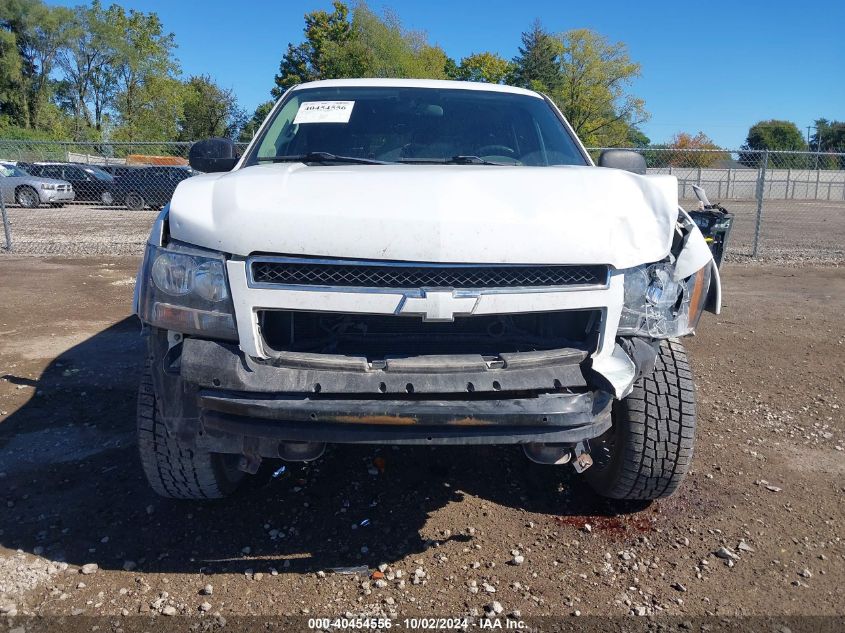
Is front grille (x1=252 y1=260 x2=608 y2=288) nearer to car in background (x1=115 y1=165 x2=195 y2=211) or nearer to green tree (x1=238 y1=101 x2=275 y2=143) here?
car in background (x1=115 y1=165 x2=195 y2=211)

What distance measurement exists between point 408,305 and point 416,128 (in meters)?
1.72

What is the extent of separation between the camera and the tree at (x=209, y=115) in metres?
45.3

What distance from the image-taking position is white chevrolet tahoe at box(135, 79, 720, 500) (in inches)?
87.0

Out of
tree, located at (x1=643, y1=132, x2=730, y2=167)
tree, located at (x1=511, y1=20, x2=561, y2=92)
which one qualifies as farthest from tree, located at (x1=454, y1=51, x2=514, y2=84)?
tree, located at (x1=643, y1=132, x2=730, y2=167)

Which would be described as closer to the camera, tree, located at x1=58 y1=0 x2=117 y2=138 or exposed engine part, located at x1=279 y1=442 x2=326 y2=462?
exposed engine part, located at x1=279 y1=442 x2=326 y2=462

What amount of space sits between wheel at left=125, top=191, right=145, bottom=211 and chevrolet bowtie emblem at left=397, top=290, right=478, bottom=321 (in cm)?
2027

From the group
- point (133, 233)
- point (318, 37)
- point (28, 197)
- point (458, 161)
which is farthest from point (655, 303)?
point (318, 37)

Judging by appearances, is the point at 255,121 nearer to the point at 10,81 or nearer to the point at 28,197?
the point at 10,81

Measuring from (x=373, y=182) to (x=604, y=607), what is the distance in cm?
180

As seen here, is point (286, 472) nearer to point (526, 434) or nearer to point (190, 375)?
point (190, 375)

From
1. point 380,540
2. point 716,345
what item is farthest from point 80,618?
point 716,345

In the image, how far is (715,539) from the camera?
9.25 ft

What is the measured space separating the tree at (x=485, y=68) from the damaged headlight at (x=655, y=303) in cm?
5475

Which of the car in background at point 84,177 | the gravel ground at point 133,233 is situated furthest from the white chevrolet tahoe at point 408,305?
the car in background at point 84,177
